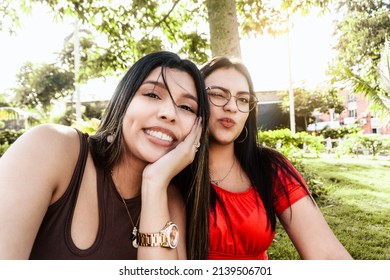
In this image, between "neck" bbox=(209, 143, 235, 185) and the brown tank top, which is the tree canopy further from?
the brown tank top

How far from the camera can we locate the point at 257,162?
181 centimetres

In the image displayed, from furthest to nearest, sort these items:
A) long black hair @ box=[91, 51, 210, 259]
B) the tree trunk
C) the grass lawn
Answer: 1. the tree trunk
2. the grass lawn
3. long black hair @ box=[91, 51, 210, 259]

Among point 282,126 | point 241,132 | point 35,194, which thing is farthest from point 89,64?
point 35,194

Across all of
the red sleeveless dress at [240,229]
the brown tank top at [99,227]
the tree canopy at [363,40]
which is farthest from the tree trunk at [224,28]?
the brown tank top at [99,227]

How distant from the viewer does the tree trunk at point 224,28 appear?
9.97 ft

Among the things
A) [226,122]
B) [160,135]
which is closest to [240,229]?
[226,122]

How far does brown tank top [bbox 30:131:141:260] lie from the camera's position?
1.12 meters

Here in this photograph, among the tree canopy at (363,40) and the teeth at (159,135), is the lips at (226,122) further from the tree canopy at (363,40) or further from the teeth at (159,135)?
the tree canopy at (363,40)

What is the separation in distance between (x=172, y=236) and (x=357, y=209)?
Answer: 2440mm

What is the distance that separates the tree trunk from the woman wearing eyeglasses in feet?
4.36

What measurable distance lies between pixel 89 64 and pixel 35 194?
12.1 ft

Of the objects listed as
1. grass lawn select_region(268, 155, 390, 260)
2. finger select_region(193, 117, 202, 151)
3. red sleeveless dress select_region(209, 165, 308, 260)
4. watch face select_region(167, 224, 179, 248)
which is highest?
finger select_region(193, 117, 202, 151)

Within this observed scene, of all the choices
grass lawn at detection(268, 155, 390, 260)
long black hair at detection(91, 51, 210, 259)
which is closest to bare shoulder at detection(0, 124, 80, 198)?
long black hair at detection(91, 51, 210, 259)
